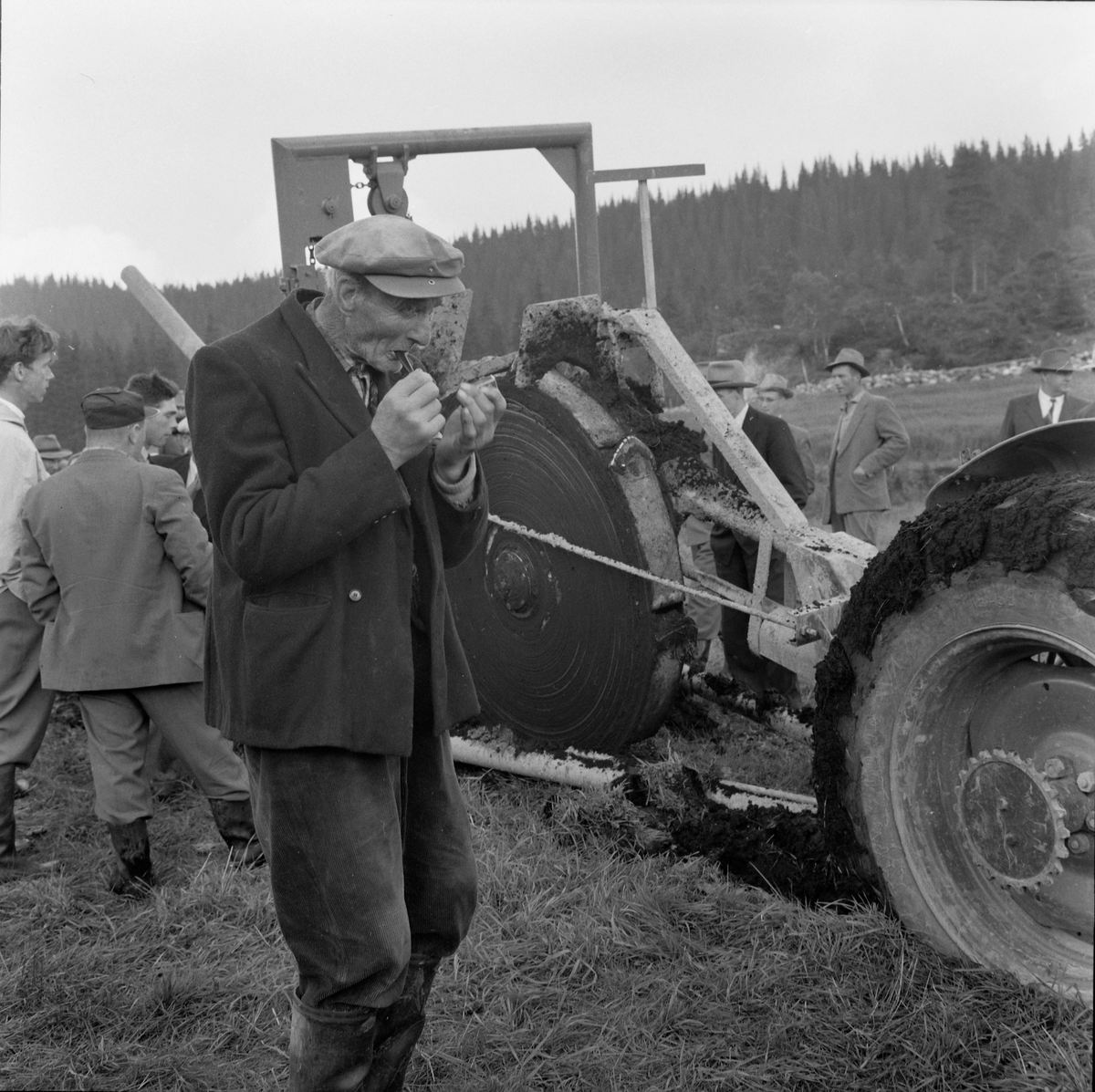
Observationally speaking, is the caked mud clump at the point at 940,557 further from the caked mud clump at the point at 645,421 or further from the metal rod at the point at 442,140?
the metal rod at the point at 442,140

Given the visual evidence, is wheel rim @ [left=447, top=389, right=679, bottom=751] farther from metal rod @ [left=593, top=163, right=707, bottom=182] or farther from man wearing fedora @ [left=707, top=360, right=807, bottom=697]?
man wearing fedora @ [left=707, top=360, right=807, bottom=697]

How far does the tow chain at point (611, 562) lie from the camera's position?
161 inches

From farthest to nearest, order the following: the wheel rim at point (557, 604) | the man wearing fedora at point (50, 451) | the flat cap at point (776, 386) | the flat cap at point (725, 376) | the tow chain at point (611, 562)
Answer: the man wearing fedora at point (50, 451) → the flat cap at point (776, 386) → the flat cap at point (725, 376) → the wheel rim at point (557, 604) → the tow chain at point (611, 562)

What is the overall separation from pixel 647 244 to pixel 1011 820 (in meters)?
2.80

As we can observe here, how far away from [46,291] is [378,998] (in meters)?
6.16

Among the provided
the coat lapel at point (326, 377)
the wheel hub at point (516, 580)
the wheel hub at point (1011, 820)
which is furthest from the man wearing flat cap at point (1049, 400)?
the coat lapel at point (326, 377)

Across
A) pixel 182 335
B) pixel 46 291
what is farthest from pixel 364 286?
pixel 46 291

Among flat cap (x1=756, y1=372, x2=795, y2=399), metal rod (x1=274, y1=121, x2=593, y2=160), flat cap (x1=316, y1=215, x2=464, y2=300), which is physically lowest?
flat cap (x1=756, y1=372, x2=795, y2=399)

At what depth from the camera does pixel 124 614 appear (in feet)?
14.7

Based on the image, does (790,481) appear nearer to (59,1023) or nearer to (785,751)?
(785,751)

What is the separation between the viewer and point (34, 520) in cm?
457

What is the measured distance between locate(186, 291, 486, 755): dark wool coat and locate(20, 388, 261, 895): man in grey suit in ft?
7.40

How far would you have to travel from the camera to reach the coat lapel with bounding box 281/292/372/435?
2301mm

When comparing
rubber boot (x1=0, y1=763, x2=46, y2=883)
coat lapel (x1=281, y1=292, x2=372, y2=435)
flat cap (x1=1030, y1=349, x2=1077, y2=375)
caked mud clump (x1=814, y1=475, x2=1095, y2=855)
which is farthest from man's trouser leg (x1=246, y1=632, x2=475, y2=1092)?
flat cap (x1=1030, y1=349, x2=1077, y2=375)
